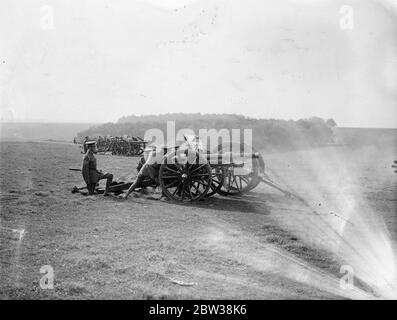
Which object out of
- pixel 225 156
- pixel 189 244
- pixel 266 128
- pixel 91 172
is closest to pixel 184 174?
pixel 225 156

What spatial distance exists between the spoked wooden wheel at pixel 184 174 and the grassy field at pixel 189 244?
17.9 inches

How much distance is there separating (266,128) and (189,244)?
32767 mm

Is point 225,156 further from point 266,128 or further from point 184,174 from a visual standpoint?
point 266,128

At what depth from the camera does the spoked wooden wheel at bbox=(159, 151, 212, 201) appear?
32.0 ft

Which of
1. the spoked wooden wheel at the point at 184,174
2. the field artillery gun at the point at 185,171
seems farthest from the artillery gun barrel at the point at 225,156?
the spoked wooden wheel at the point at 184,174

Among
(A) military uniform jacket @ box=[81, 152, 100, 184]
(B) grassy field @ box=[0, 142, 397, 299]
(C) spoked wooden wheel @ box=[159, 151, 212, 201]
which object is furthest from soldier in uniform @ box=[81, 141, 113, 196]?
(C) spoked wooden wheel @ box=[159, 151, 212, 201]

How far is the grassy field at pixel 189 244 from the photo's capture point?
467cm

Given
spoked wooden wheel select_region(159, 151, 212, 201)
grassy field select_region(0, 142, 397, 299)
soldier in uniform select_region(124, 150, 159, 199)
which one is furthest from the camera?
soldier in uniform select_region(124, 150, 159, 199)

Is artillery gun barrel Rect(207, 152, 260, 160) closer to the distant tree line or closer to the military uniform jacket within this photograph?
the military uniform jacket

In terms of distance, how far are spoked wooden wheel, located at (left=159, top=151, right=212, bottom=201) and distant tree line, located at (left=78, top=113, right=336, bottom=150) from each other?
23761 millimetres

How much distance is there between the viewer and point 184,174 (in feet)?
32.3

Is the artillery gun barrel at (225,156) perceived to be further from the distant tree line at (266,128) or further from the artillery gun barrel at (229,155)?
the distant tree line at (266,128)

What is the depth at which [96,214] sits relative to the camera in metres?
8.23
